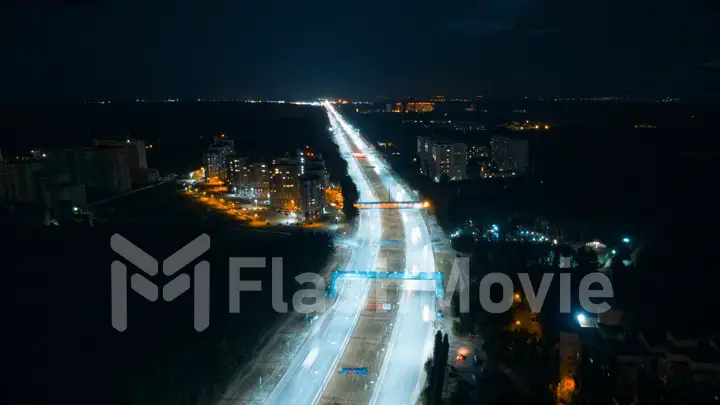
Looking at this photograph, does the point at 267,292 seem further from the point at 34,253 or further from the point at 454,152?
the point at 454,152

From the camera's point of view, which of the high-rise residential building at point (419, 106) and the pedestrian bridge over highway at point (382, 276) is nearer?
the pedestrian bridge over highway at point (382, 276)

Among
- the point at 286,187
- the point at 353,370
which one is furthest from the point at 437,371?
the point at 286,187

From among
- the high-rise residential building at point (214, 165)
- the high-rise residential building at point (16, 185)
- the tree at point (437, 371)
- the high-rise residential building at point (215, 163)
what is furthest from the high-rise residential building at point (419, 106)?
the tree at point (437, 371)

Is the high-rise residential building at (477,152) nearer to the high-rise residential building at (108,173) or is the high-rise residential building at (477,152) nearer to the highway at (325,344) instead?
the highway at (325,344)

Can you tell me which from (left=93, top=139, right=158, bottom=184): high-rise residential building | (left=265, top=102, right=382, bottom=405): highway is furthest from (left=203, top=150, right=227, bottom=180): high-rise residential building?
(left=265, top=102, right=382, bottom=405): highway

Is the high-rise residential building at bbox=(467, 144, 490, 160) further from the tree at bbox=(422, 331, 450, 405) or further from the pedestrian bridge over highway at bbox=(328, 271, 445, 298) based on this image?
the tree at bbox=(422, 331, 450, 405)

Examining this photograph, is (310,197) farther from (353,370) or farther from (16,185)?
(16,185)
